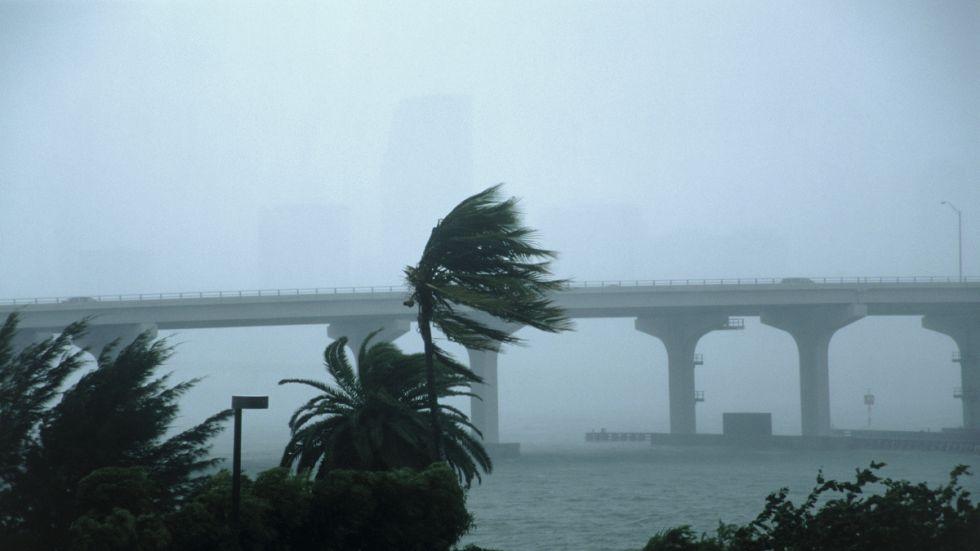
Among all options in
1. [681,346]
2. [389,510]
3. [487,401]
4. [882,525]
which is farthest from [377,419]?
[681,346]

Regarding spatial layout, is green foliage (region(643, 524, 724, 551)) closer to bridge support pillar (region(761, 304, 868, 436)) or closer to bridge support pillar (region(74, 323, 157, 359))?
bridge support pillar (region(74, 323, 157, 359))

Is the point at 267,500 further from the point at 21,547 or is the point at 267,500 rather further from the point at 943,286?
the point at 943,286

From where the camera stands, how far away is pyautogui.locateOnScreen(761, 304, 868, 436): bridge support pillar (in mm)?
112188

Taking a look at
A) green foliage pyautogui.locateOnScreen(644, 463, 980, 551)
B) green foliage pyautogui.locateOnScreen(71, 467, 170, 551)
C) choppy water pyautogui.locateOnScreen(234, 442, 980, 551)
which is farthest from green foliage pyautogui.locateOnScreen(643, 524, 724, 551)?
choppy water pyautogui.locateOnScreen(234, 442, 980, 551)

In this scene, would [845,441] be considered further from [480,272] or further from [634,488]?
[480,272]

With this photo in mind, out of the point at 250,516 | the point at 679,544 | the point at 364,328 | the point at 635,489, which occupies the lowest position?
the point at 635,489

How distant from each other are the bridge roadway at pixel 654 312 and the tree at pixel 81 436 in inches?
2477

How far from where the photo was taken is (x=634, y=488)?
235 feet

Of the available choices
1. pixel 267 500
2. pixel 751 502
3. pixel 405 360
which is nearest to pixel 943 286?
pixel 751 502

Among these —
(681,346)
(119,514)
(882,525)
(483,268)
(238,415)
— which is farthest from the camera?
(681,346)

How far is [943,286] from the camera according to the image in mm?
101875

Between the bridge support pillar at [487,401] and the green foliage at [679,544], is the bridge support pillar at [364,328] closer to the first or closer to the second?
the bridge support pillar at [487,401]

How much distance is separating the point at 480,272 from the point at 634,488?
5137 cm

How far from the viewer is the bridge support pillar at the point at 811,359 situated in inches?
4417
